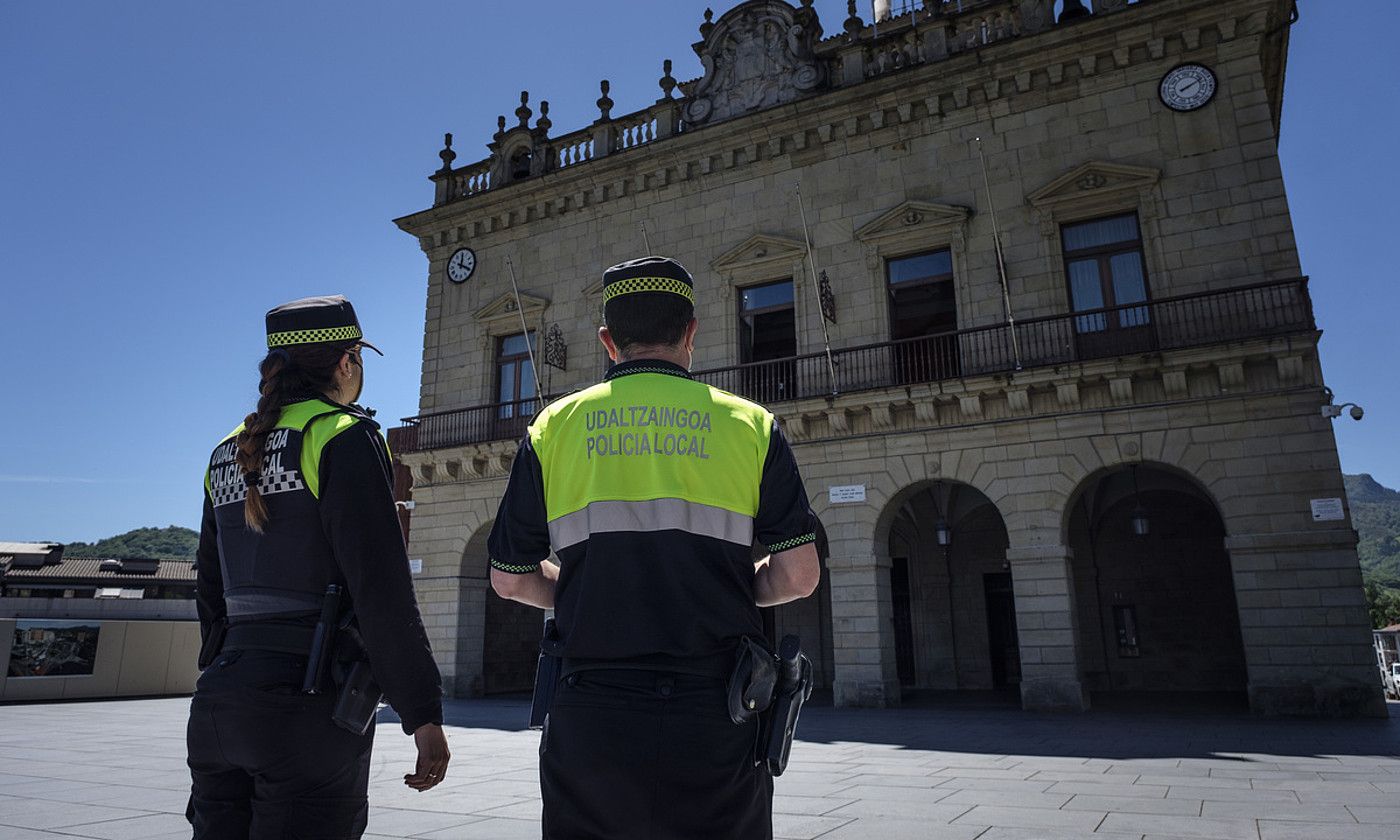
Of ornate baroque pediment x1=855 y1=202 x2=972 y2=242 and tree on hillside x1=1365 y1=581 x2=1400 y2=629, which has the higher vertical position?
ornate baroque pediment x1=855 y1=202 x2=972 y2=242

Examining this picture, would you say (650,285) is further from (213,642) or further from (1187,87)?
(1187,87)

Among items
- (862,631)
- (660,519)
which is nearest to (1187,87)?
(862,631)

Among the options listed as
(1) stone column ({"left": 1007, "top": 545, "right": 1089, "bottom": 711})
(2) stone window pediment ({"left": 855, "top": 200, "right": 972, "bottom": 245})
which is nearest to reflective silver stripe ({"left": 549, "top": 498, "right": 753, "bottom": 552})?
(1) stone column ({"left": 1007, "top": 545, "right": 1089, "bottom": 711})

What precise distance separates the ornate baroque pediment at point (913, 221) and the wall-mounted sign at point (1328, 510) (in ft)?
25.1

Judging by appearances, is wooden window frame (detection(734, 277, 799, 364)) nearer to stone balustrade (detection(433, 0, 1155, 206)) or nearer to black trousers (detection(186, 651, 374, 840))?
stone balustrade (detection(433, 0, 1155, 206))

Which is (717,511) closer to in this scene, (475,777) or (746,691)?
(746,691)

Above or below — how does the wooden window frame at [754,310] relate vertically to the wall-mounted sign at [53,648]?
above

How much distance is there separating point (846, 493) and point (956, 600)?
5.27 m

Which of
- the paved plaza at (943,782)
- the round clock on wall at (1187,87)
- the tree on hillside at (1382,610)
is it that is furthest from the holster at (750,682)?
the tree on hillside at (1382,610)

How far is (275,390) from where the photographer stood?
2.73 m

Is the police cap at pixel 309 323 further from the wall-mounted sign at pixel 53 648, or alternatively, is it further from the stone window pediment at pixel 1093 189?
the wall-mounted sign at pixel 53 648

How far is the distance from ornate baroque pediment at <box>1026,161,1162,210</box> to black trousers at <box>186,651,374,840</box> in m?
16.4

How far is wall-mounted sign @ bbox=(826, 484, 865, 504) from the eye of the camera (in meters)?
16.3

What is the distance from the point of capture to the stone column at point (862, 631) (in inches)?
611
